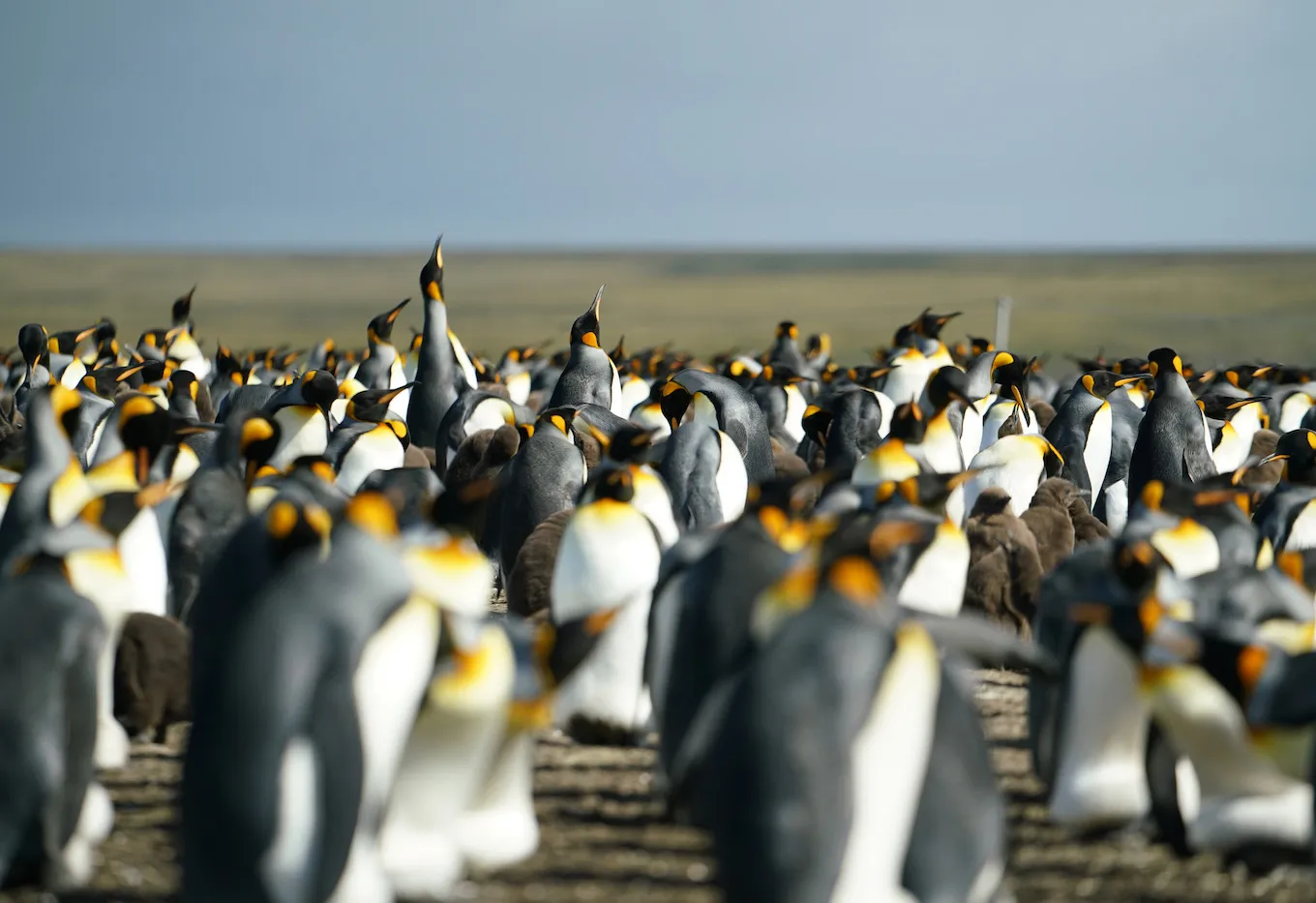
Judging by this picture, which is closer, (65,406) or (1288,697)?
(1288,697)

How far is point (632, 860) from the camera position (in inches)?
143

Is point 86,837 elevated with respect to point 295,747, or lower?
lower

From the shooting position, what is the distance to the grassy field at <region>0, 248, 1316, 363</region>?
1861 inches

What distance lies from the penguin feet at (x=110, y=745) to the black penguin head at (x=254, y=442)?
51.5 inches

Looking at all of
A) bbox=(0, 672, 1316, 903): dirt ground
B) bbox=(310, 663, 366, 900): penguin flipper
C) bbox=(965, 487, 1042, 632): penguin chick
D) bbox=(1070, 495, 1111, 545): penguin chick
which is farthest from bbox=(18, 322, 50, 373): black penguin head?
bbox=(310, 663, 366, 900): penguin flipper

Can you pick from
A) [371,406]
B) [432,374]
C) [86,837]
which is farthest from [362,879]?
[432,374]

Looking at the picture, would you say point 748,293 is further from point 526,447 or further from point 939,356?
point 526,447

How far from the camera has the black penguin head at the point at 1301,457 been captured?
591 cm

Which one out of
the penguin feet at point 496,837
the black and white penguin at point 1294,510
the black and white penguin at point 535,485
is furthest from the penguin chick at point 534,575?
the black and white penguin at point 1294,510

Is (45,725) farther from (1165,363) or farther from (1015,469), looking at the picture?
(1165,363)

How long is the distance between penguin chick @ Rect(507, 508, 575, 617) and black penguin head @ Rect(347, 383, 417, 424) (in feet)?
7.35

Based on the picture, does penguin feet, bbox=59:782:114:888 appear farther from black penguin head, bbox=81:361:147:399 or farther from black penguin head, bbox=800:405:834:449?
black penguin head, bbox=81:361:147:399

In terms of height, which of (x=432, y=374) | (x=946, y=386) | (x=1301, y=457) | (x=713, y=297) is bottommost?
(x=713, y=297)

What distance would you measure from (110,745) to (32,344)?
28.7 ft
